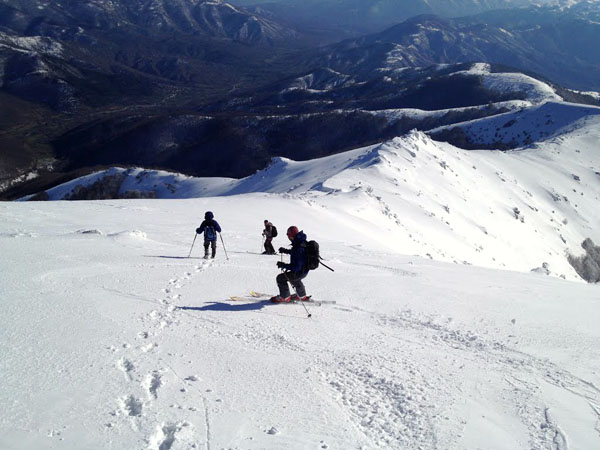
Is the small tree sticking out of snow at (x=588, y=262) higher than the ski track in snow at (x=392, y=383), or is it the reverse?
the ski track in snow at (x=392, y=383)

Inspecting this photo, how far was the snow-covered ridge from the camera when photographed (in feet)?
106

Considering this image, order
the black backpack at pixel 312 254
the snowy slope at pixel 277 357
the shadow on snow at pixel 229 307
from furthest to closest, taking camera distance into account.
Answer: the black backpack at pixel 312 254 → the shadow on snow at pixel 229 307 → the snowy slope at pixel 277 357

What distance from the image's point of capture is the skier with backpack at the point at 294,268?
996 cm

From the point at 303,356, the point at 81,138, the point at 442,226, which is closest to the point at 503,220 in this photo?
the point at 442,226

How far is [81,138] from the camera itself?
17925cm

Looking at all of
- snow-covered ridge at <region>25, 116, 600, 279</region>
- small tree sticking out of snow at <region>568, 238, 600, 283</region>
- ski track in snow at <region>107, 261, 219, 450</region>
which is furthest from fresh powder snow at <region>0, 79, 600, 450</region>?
small tree sticking out of snow at <region>568, 238, 600, 283</region>

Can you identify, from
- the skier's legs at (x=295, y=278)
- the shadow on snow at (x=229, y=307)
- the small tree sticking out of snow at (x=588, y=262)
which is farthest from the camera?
the small tree sticking out of snow at (x=588, y=262)

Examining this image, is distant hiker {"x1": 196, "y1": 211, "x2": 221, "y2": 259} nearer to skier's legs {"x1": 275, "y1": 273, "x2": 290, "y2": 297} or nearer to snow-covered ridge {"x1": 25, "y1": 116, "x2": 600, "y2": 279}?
skier's legs {"x1": 275, "y1": 273, "x2": 290, "y2": 297}

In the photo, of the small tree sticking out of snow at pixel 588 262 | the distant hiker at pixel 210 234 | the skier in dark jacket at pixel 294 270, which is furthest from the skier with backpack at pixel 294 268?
the small tree sticking out of snow at pixel 588 262

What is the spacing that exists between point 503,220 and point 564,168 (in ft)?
83.6

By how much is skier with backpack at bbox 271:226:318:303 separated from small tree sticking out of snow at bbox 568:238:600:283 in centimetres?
4295

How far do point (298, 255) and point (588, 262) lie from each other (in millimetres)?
47009

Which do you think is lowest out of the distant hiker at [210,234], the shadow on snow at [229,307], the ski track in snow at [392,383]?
the ski track in snow at [392,383]

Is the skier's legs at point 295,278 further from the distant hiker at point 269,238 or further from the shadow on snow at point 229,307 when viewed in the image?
the distant hiker at point 269,238
